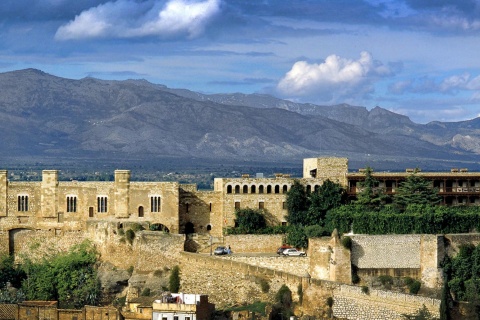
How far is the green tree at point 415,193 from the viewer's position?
82.1m

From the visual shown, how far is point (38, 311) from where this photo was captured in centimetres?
7331

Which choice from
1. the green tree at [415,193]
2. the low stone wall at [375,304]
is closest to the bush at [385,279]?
the low stone wall at [375,304]

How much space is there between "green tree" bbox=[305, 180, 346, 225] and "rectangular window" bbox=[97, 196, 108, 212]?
42.7ft

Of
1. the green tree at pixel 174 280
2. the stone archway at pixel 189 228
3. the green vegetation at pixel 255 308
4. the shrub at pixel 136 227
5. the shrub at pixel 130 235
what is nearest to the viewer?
the green vegetation at pixel 255 308

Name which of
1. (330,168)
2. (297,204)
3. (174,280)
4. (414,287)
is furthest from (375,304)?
(330,168)

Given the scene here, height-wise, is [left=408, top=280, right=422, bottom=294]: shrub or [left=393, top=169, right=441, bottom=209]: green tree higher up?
[left=393, top=169, right=441, bottom=209]: green tree

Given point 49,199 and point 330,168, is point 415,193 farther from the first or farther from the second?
point 49,199

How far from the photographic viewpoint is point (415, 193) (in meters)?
82.8

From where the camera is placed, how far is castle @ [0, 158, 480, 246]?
82875 millimetres

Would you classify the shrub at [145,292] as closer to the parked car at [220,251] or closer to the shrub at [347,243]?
the parked car at [220,251]

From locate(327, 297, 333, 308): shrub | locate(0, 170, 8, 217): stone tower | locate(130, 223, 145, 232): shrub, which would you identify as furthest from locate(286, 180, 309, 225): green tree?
locate(0, 170, 8, 217): stone tower

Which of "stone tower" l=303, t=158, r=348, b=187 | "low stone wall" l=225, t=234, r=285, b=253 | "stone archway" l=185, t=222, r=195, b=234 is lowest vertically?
"low stone wall" l=225, t=234, r=285, b=253

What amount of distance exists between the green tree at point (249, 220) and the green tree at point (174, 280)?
7.51m

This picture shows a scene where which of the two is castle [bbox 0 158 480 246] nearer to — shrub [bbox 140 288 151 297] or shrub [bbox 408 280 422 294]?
shrub [bbox 140 288 151 297]
